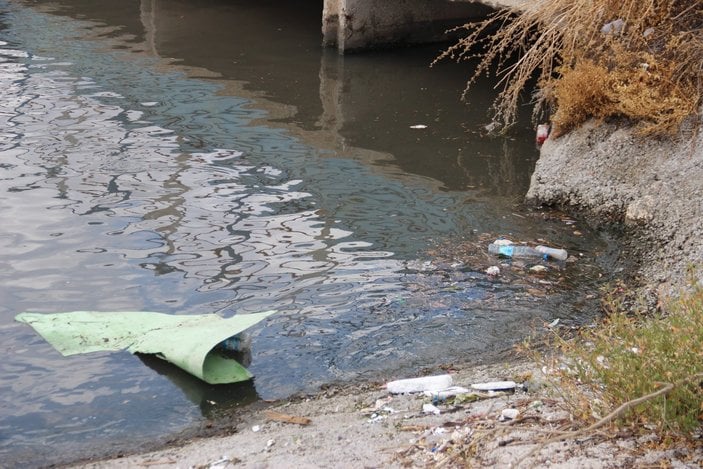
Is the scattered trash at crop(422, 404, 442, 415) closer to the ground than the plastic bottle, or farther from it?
closer to the ground

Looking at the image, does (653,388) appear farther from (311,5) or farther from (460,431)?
(311,5)

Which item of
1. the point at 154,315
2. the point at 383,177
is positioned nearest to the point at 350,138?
the point at 383,177

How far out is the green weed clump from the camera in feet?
11.2

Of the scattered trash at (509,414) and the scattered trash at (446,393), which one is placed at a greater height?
the scattered trash at (509,414)

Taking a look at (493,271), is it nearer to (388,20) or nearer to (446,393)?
(446,393)

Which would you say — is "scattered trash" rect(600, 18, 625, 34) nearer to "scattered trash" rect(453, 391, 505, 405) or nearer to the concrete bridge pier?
"scattered trash" rect(453, 391, 505, 405)

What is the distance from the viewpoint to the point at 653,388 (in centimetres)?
347

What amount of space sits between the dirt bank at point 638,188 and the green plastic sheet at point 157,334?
9.28ft

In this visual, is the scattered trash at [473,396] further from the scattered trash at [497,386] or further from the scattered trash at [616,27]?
the scattered trash at [616,27]

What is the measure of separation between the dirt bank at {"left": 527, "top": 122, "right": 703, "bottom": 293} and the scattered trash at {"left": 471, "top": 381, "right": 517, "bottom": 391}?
6.16ft

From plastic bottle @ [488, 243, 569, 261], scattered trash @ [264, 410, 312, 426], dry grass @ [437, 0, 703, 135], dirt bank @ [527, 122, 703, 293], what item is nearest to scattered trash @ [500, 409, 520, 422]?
scattered trash @ [264, 410, 312, 426]

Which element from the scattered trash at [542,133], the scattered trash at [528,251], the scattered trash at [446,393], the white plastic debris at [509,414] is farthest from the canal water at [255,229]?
the white plastic debris at [509,414]

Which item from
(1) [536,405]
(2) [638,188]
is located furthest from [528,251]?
(1) [536,405]

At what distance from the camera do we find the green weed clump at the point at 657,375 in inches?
135
